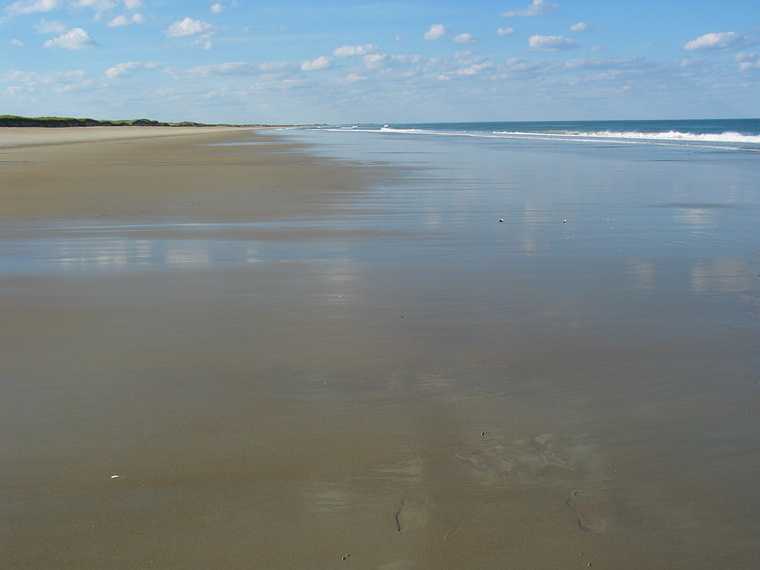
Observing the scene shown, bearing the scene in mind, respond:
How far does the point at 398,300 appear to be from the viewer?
6051mm

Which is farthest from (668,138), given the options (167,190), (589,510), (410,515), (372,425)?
(410,515)

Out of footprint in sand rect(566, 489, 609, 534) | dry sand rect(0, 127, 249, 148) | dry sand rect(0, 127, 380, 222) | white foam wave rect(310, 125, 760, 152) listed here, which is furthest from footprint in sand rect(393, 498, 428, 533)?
dry sand rect(0, 127, 249, 148)

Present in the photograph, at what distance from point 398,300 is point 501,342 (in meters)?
1.35

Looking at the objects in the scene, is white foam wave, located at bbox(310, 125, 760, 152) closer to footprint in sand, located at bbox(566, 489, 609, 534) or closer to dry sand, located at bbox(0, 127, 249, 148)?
dry sand, located at bbox(0, 127, 249, 148)

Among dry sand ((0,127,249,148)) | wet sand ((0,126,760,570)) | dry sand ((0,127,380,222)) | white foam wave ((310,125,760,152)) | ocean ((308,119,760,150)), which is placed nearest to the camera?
wet sand ((0,126,760,570))

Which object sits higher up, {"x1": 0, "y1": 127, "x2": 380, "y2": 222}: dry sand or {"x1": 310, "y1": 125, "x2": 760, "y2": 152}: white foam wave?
{"x1": 310, "y1": 125, "x2": 760, "y2": 152}: white foam wave

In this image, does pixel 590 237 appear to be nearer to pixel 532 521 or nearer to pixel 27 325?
pixel 27 325

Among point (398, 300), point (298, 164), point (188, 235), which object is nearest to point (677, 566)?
point (398, 300)

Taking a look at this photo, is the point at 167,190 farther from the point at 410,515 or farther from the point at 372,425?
the point at 410,515

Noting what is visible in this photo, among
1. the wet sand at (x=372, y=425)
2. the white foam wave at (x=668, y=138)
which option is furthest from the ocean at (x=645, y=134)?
the wet sand at (x=372, y=425)

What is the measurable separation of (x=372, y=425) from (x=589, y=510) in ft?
3.65

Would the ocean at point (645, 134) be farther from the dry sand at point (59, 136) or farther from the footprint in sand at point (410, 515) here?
the footprint in sand at point (410, 515)

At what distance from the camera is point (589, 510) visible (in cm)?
281

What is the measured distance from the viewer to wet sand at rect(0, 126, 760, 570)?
262cm
